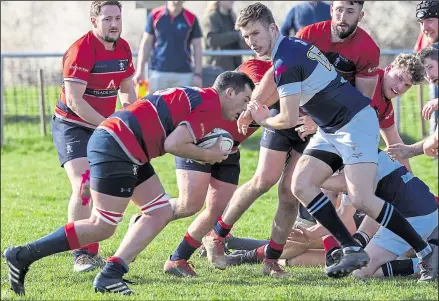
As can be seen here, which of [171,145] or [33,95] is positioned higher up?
[171,145]

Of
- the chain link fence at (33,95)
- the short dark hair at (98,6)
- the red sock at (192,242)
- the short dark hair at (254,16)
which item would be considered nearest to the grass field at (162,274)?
the red sock at (192,242)

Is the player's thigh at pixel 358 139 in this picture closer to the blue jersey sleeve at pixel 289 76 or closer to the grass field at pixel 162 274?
the blue jersey sleeve at pixel 289 76

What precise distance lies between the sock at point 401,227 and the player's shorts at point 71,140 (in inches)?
100

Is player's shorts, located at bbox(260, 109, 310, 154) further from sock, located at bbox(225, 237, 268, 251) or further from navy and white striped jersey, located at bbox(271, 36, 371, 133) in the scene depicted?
sock, located at bbox(225, 237, 268, 251)

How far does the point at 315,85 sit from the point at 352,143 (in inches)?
18.3

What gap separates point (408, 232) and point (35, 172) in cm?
771

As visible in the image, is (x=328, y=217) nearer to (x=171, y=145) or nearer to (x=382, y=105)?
(x=171, y=145)

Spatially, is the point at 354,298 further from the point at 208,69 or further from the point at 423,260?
the point at 208,69

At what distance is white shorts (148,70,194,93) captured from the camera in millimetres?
14359

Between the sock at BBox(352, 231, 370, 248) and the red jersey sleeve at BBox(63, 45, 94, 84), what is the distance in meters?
2.45

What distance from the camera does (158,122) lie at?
22.1 feet

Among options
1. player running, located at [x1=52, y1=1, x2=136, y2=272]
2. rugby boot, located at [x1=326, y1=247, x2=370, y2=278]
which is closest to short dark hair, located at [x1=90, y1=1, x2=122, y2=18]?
player running, located at [x1=52, y1=1, x2=136, y2=272]

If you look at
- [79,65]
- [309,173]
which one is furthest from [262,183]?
[79,65]

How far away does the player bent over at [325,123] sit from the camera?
689cm
